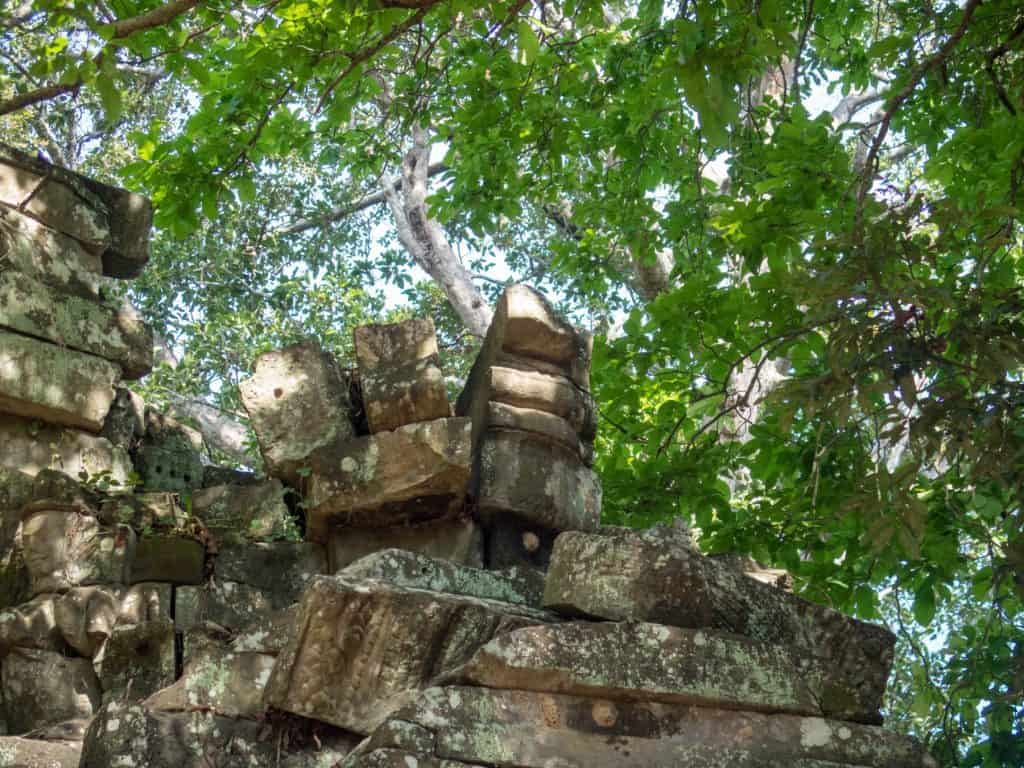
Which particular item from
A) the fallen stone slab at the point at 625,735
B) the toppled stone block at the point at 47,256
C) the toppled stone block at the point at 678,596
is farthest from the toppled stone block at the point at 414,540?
the fallen stone slab at the point at 625,735

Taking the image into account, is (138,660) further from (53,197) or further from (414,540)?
(53,197)

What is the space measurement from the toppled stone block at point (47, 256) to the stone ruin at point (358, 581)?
15 mm

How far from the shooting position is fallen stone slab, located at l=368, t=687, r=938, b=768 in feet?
12.3

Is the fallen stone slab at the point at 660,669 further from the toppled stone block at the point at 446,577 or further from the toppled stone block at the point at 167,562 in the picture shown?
the toppled stone block at the point at 167,562

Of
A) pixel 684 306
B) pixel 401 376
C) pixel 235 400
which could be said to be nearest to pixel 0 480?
pixel 401 376

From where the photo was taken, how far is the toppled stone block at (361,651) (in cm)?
418

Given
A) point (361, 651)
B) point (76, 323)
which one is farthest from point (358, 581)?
point (76, 323)

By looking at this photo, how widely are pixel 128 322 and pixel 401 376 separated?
149 cm

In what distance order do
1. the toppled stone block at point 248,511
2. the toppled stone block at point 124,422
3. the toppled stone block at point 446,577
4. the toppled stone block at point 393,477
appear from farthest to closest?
the toppled stone block at point 124,422 < the toppled stone block at point 248,511 < the toppled stone block at point 393,477 < the toppled stone block at point 446,577

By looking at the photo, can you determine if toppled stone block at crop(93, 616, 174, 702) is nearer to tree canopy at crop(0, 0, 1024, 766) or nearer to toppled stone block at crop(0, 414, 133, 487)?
toppled stone block at crop(0, 414, 133, 487)

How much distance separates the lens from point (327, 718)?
417 cm

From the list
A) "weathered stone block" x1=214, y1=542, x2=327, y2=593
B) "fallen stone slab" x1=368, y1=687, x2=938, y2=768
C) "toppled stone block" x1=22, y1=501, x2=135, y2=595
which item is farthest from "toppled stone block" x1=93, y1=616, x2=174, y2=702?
"fallen stone slab" x1=368, y1=687, x2=938, y2=768

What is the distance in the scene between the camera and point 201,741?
4.16 meters

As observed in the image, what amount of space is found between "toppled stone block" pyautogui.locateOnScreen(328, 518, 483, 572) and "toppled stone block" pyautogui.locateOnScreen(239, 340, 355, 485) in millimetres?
355
